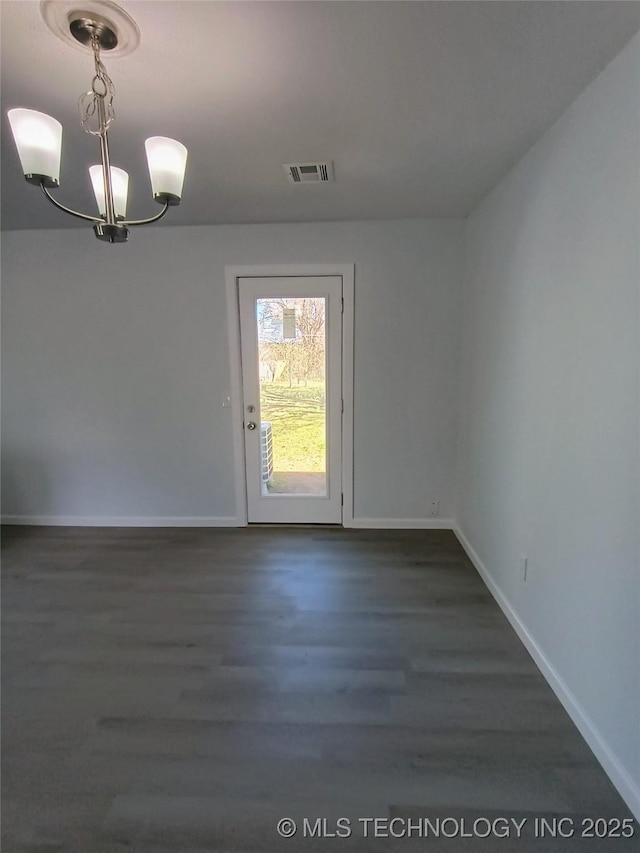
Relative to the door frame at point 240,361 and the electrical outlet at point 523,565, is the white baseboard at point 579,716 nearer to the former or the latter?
the electrical outlet at point 523,565

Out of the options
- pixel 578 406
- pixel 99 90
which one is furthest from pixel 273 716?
pixel 99 90

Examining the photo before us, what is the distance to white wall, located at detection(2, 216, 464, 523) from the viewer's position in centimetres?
320

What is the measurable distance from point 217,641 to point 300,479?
5.28 ft

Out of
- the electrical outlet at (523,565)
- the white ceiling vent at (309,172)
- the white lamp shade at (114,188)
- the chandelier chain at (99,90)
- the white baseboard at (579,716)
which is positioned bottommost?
the white baseboard at (579,716)

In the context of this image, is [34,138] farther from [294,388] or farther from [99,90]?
[294,388]

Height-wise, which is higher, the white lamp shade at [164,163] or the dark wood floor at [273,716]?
the white lamp shade at [164,163]

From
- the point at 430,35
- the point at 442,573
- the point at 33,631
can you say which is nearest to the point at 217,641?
the point at 33,631

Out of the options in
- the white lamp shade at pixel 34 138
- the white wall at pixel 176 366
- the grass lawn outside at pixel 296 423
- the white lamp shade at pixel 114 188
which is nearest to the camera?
the white lamp shade at pixel 34 138

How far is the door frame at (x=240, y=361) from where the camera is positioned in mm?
3203

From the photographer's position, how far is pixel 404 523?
138 inches

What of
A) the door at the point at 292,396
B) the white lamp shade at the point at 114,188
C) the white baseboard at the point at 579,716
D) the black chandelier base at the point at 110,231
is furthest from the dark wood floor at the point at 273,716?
the white lamp shade at the point at 114,188

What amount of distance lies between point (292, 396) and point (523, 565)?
2.09 m

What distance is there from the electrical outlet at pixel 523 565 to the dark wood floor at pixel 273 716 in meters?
0.33

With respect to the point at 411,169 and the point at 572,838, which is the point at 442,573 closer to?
the point at 572,838
